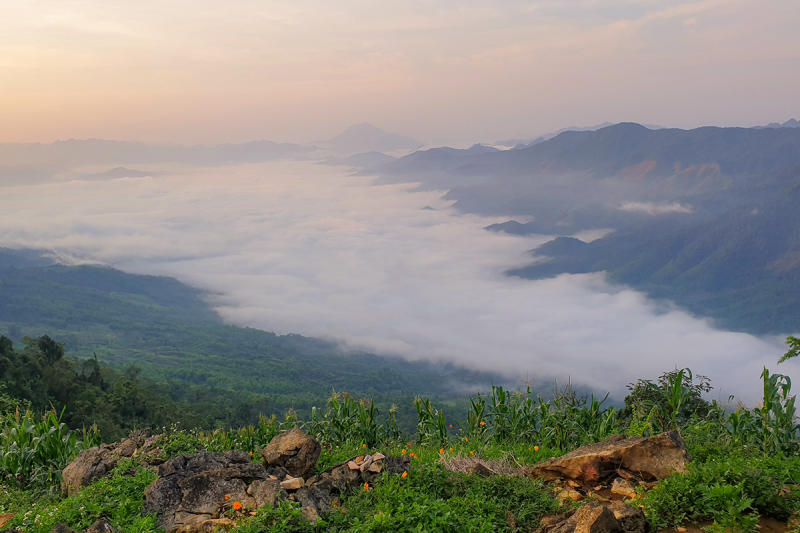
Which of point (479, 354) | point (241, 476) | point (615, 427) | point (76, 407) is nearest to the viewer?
point (241, 476)

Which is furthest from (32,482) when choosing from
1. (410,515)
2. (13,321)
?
(13,321)

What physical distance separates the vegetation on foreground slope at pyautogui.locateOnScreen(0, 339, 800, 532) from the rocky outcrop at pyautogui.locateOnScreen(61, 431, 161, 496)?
22 centimetres

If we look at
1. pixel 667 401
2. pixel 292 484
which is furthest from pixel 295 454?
pixel 667 401

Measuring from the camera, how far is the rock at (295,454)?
736cm

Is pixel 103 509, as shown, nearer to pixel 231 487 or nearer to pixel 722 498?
pixel 231 487

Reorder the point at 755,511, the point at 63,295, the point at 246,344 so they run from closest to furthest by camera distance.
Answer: the point at 755,511 → the point at 246,344 → the point at 63,295

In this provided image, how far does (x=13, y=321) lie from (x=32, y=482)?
548 feet

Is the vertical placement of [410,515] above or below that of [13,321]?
above

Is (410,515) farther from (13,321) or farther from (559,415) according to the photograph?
(13,321)

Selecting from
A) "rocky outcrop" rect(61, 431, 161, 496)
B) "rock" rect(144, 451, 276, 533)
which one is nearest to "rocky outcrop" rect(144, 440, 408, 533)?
"rock" rect(144, 451, 276, 533)

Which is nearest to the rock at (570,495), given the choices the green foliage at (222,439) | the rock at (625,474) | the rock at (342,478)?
the rock at (625,474)

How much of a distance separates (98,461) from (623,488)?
6.55 m

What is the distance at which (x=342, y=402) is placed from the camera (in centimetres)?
1052

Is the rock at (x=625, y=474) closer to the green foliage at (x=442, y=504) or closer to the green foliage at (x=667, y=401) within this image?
the green foliage at (x=442, y=504)
